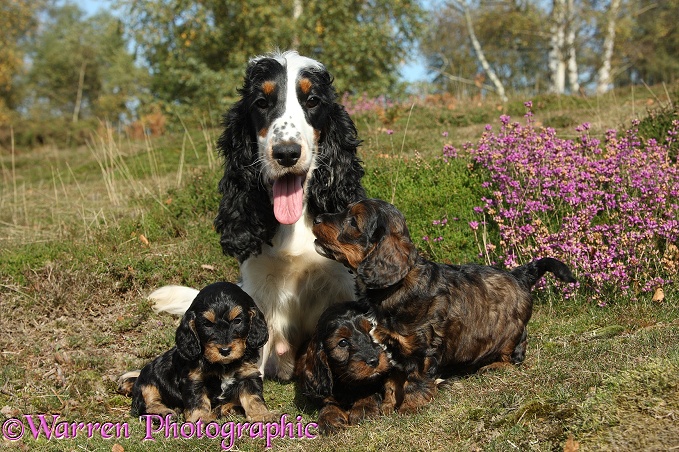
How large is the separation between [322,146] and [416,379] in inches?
74.7

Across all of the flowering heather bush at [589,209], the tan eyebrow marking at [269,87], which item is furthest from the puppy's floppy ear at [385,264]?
the flowering heather bush at [589,209]

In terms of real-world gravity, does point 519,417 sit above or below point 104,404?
above

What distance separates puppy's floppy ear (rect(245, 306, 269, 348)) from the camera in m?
5.00

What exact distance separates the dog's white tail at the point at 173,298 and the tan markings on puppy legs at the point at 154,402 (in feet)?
5.20

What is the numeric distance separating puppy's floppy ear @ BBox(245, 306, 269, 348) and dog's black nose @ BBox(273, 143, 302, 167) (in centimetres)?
114

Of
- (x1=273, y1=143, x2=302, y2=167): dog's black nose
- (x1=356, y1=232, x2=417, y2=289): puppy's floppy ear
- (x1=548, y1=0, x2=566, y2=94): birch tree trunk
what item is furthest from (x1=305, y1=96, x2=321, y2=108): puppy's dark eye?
(x1=548, y1=0, x2=566, y2=94): birch tree trunk

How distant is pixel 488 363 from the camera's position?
531cm

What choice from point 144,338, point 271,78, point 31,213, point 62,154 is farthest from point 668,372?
point 62,154

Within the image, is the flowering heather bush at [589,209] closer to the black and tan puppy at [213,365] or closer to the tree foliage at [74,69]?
the black and tan puppy at [213,365]

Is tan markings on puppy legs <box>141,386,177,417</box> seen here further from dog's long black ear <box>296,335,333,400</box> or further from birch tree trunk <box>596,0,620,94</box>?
birch tree trunk <box>596,0,620,94</box>

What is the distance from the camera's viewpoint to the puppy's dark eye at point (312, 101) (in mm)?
5027

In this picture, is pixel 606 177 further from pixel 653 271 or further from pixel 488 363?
pixel 488 363

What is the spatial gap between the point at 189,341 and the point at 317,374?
940mm

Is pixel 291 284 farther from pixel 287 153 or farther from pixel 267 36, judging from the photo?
pixel 267 36
